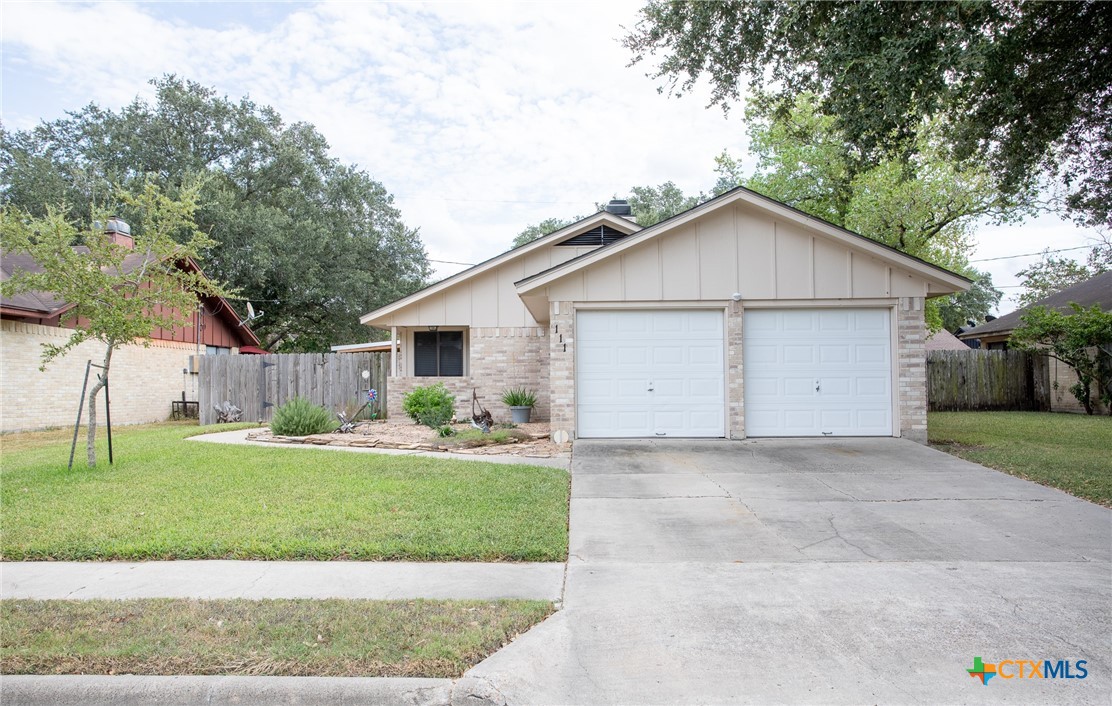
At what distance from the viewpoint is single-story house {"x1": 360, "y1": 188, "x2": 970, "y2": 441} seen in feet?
37.7

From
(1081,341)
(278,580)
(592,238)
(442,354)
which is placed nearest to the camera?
(278,580)

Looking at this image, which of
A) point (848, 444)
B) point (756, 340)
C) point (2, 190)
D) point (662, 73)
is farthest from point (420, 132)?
point (2, 190)

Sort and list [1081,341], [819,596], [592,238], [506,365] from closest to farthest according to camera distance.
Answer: [819,596], [506,365], [592,238], [1081,341]

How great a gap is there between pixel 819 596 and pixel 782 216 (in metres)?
8.42

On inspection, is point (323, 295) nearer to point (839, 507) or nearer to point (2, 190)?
point (2, 190)

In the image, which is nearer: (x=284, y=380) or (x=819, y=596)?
(x=819, y=596)

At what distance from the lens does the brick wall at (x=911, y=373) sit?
11.3 metres

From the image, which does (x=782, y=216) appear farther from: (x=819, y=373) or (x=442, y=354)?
(x=442, y=354)

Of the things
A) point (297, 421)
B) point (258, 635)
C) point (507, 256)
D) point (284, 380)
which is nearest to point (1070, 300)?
point (507, 256)

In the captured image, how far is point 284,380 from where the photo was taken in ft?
59.1

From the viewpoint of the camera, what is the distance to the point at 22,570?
5066mm

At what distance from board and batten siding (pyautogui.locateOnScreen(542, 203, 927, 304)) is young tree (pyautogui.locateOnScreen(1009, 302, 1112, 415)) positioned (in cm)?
1012

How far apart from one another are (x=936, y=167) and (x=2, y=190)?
35784 mm

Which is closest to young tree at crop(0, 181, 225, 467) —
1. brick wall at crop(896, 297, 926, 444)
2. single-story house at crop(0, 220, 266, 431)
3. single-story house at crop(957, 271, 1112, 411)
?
single-story house at crop(0, 220, 266, 431)
